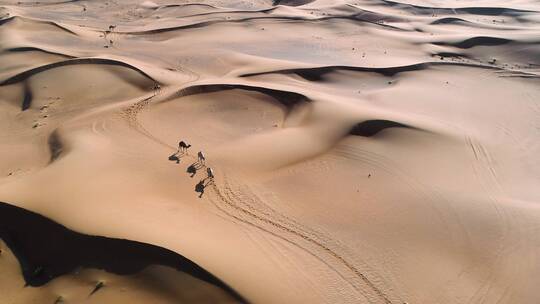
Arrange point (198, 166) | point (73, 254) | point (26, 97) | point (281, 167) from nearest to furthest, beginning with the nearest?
1. point (73, 254)
2. point (198, 166)
3. point (281, 167)
4. point (26, 97)

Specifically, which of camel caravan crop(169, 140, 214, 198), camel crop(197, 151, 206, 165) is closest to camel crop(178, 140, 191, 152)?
camel caravan crop(169, 140, 214, 198)

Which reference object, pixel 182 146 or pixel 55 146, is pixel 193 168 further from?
pixel 55 146

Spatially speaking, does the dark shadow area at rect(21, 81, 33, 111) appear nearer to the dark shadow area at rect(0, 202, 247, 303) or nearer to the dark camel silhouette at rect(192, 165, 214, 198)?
the dark shadow area at rect(0, 202, 247, 303)

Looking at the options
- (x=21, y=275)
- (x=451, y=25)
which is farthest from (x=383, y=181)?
(x=451, y=25)

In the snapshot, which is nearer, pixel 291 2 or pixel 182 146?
pixel 182 146

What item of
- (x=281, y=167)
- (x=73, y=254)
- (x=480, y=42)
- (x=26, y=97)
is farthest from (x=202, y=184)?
(x=480, y=42)

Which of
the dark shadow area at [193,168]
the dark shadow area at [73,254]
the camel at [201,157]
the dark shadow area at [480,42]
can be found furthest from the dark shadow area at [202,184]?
the dark shadow area at [480,42]

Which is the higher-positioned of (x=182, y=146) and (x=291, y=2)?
(x=291, y=2)
